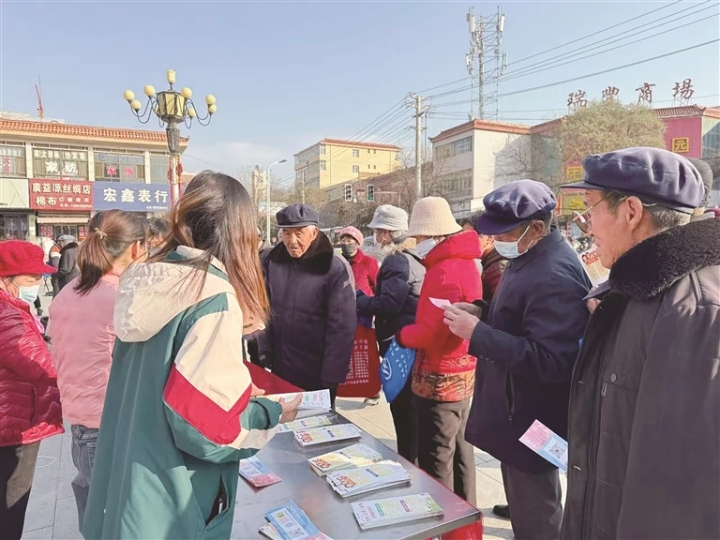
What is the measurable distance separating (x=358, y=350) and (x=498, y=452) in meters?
1.91

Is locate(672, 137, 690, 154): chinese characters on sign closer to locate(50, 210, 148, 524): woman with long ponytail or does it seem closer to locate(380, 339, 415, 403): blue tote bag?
locate(380, 339, 415, 403): blue tote bag

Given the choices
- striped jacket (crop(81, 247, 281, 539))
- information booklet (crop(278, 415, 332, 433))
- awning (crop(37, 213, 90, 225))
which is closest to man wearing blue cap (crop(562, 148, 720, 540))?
striped jacket (crop(81, 247, 281, 539))

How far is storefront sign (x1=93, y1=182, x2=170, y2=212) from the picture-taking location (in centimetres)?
2114

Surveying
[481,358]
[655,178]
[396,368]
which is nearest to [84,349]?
[396,368]

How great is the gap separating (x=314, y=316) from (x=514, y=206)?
4.90ft

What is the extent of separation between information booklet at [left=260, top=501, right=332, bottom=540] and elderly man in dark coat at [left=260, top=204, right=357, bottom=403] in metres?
1.41

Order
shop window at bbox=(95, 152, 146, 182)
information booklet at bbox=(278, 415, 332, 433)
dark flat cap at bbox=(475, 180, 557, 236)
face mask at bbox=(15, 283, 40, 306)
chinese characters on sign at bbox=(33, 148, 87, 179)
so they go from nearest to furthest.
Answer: dark flat cap at bbox=(475, 180, 557, 236), information booklet at bbox=(278, 415, 332, 433), face mask at bbox=(15, 283, 40, 306), chinese characters on sign at bbox=(33, 148, 87, 179), shop window at bbox=(95, 152, 146, 182)

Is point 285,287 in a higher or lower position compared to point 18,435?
higher

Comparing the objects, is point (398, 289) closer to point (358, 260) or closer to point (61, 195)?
point (358, 260)

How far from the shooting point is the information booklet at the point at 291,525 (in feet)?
4.36

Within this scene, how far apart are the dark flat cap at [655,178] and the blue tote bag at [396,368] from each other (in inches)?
60.0

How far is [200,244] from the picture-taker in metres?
1.23

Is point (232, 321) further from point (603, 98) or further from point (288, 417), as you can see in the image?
point (603, 98)

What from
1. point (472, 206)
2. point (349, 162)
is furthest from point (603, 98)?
point (349, 162)
